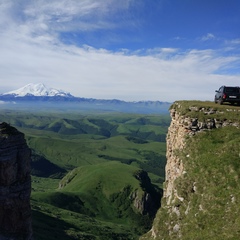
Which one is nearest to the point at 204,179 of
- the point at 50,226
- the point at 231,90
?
the point at 231,90

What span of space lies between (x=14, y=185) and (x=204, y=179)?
23.2 meters

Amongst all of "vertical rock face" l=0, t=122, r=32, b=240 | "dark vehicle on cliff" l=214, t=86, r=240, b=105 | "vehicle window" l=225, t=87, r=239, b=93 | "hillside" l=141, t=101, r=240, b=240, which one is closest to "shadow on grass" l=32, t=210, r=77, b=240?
"vertical rock face" l=0, t=122, r=32, b=240

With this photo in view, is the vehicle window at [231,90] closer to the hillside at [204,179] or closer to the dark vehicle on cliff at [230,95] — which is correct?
the dark vehicle on cliff at [230,95]

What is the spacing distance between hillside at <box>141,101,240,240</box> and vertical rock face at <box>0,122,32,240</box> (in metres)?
16.6

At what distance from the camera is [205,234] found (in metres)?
29.0

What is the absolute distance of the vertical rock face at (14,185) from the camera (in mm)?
35594

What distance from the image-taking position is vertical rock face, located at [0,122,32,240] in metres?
35.6

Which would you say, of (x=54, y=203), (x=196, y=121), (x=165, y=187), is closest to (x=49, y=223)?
(x=54, y=203)

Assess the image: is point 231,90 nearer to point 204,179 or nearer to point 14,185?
point 204,179

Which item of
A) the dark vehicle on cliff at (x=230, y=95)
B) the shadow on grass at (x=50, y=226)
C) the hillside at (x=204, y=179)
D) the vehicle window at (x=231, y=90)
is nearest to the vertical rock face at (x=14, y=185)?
the hillside at (x=204, y=179)

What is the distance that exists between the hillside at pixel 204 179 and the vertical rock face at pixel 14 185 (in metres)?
16.6

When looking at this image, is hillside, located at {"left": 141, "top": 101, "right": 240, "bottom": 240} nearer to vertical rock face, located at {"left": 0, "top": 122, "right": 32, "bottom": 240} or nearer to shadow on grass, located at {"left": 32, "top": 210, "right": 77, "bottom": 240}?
vertical rock face, located at {"left": 0, "top": 122, "right": 32, "bottom": 240}

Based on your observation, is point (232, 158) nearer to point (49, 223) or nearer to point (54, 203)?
point (49, 223)

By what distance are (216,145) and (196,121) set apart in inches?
203
